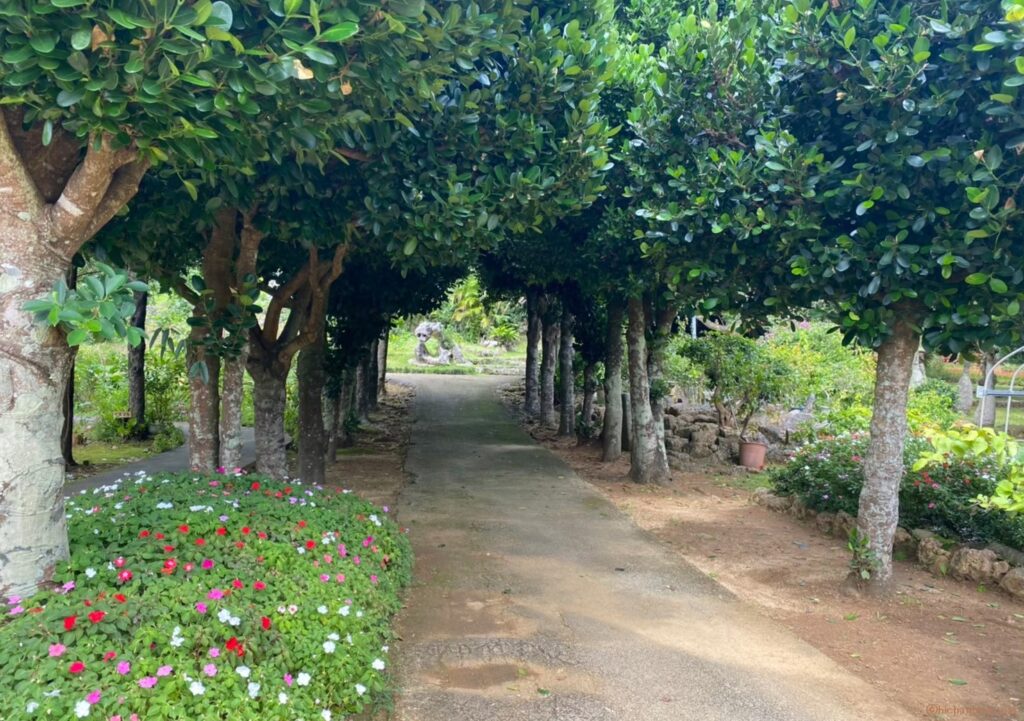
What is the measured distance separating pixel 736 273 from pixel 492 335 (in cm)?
3645

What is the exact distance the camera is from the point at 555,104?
5.86 metres

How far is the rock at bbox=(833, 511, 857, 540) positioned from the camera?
7.75 m

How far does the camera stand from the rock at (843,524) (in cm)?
775

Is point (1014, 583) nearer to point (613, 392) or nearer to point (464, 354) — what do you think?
point (613, 392)

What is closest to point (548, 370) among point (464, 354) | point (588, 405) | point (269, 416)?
point (588, 405)

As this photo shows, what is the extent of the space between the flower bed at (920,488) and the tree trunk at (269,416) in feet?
20.3

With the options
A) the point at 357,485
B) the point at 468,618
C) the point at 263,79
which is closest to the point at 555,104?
the point at 263,79

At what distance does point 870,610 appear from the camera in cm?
559

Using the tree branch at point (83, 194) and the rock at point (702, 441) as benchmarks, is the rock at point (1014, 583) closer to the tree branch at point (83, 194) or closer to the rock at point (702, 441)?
the rock at point (702, 441)

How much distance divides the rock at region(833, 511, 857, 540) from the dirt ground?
0.12m

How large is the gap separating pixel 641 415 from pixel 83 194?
8.39 m

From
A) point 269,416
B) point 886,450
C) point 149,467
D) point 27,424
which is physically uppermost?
point 27,424

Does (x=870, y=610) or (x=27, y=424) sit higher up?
(x=27, y=424)

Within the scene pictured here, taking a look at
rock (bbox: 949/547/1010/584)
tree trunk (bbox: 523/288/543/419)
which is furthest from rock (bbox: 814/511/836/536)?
tree trunk (bbox: 523/288/543/419)
